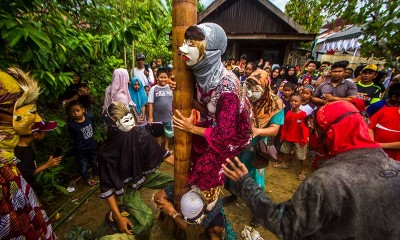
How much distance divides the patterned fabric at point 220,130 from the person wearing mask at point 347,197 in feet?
1.70

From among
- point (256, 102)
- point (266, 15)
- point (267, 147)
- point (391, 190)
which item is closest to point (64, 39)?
point (256, 102)

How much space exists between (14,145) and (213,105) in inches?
57.1

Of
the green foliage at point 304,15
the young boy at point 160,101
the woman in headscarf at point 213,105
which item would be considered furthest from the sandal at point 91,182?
the green foliage at point 304,15

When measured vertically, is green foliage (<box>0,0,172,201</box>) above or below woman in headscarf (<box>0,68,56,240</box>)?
above

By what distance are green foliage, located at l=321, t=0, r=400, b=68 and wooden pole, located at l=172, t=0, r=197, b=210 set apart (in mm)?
4822

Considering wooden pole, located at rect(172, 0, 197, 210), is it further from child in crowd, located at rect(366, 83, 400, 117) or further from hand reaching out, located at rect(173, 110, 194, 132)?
child in crowd, located at rect(366, 83, 400, 117)

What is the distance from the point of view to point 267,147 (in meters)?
2.48

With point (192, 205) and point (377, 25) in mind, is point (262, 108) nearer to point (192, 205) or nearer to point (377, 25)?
point (192, 205)

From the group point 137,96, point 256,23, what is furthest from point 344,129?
point 256,23

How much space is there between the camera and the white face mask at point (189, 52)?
4.36 ft

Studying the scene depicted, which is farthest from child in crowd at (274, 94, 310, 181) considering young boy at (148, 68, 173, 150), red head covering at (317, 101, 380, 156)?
red head covering at (317, 101, 380, 156)

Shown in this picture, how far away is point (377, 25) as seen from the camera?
4238 mm

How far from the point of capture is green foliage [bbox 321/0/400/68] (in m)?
4.17

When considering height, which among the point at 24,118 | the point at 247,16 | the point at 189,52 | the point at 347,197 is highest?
the point at 247,16
